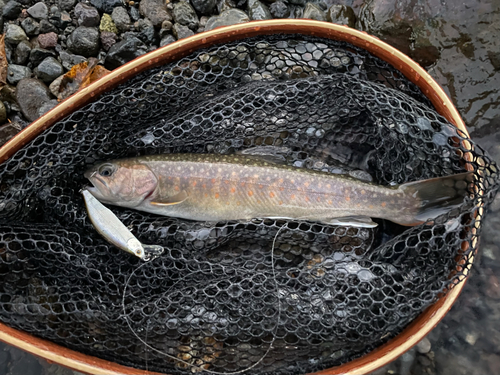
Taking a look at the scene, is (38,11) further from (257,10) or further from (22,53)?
(257,10)

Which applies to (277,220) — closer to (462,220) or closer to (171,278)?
(171,278)

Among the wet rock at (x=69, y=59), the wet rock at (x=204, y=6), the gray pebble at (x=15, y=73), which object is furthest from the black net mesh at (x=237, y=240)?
the gray pebble at (x=15, y=73)

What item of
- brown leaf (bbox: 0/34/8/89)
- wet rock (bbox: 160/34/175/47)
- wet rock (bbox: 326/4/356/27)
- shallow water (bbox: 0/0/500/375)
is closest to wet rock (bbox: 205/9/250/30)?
wet rock (bbox: 160/34/175/47)

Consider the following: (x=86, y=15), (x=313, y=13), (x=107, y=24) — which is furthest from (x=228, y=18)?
(x=86, y=15)

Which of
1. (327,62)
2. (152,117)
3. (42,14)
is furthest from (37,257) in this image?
(327,62)

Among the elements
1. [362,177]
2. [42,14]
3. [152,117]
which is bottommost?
[362,177]

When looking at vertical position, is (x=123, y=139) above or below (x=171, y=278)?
above
